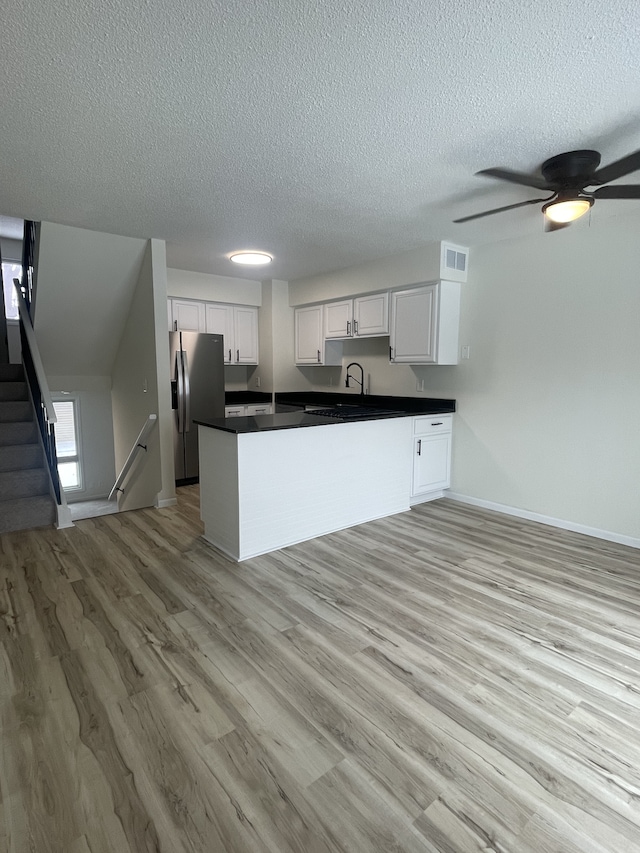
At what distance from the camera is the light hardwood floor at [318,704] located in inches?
51.1

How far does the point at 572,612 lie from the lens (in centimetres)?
250

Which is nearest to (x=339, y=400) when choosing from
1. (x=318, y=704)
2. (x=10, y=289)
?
(x=318, y=704)

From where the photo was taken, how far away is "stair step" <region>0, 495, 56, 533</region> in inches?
142

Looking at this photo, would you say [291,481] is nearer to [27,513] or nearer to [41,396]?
[27,513]

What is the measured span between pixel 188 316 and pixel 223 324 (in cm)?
48

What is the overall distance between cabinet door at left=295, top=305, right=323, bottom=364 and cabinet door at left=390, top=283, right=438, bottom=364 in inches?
49.1

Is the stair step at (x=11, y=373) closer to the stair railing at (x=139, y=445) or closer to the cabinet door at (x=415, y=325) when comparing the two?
the stair railing at (x=139, y=445)

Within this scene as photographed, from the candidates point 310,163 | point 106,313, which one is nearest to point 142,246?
point 106,313

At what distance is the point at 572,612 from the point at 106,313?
491 centimetres

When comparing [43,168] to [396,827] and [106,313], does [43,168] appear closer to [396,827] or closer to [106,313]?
[106,313]

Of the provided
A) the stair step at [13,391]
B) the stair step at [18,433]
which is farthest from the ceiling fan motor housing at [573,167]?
the stair step at [13,391]

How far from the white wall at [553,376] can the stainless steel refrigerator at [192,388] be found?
2264 millimetres

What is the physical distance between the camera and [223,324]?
18.6 ft

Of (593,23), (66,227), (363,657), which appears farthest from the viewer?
(66,227)
